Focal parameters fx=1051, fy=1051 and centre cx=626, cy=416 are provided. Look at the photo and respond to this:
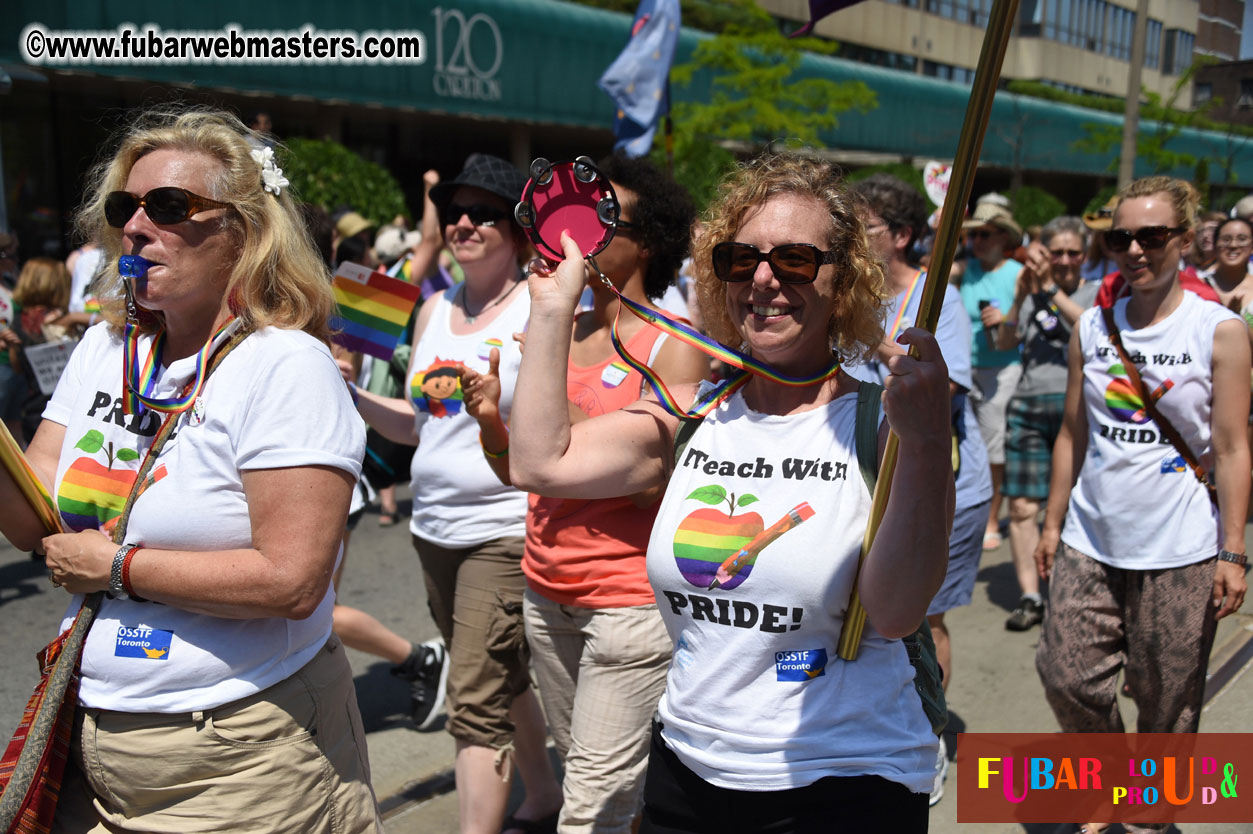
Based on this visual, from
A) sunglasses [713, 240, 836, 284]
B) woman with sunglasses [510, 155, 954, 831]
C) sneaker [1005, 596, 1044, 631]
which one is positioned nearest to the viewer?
woman with sunglasses [510, 155, 954, 831]

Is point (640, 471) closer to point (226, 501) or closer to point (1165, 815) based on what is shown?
point (226, 501)

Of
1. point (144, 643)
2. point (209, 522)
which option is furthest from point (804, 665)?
point (144, 643)

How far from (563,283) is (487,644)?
149 cm

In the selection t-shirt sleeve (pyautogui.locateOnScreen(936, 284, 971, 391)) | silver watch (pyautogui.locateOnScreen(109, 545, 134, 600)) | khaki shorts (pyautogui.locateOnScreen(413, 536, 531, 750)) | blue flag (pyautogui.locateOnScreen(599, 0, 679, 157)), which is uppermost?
blue flag (pyautogui.locateOnScreen(599, 0, 679, 157))

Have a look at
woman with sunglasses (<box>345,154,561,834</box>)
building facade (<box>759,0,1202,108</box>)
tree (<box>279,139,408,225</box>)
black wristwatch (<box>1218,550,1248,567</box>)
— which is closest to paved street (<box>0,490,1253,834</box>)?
woman with sunglasses (<box>345,154,561,834</box>)

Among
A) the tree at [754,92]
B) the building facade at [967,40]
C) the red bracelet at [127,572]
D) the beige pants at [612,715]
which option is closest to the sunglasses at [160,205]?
the red bracelet at [127,572]

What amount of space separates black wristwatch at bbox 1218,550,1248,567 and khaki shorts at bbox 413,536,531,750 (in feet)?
7.16

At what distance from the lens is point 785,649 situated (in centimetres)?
197

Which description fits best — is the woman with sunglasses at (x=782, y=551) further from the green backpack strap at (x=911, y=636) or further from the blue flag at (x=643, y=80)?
the blue flag at (x=643, y=80)

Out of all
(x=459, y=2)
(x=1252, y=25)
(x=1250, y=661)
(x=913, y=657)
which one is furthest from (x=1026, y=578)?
(x=459, y=2)

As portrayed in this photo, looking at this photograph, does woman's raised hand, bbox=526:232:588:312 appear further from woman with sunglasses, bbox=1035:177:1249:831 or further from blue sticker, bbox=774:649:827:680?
woman with sunglasses, bbox=1035:177:1249:831

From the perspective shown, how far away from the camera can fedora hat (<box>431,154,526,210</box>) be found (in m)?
3.63

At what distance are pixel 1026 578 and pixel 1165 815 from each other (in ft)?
8.16

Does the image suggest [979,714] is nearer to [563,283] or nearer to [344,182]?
[563,283]
